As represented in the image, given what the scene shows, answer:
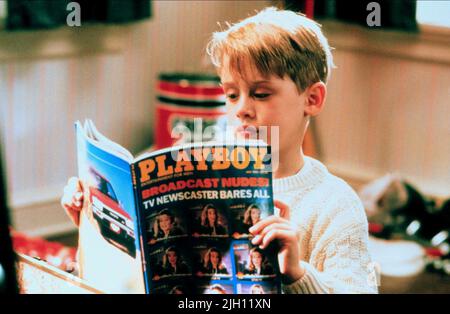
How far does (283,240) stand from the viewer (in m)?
0.95

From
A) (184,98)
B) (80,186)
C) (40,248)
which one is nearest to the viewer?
(80,186)

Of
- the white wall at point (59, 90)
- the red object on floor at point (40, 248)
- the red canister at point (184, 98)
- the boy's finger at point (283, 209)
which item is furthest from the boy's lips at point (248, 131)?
the red canister at point (184, 98)

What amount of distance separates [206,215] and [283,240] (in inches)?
4.5

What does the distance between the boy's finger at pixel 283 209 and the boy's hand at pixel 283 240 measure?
2cm

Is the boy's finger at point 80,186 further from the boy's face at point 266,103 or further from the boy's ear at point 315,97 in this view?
the boy's ear at point 315,97

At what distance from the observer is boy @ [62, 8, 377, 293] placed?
980 millimetres

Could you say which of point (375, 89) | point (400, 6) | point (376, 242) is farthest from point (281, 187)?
point (376, 242)

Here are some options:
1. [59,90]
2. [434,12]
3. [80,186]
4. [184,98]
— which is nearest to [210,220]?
[80,186]

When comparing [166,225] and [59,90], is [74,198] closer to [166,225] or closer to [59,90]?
[166,225]

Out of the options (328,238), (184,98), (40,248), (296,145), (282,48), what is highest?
(282,48)

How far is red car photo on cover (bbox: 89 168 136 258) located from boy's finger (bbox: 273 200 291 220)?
20cm

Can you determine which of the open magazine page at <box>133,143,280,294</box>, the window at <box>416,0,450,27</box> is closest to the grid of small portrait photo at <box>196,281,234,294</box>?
the open magazine page at <box>133,143,280,294</box>

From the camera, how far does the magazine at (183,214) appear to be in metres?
0.95
